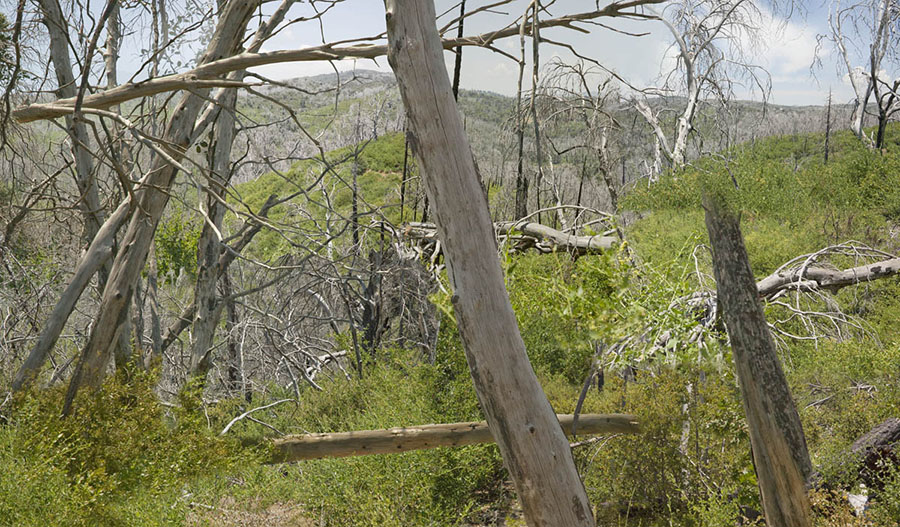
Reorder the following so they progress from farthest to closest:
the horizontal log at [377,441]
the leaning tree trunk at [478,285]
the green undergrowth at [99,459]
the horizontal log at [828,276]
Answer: the horizontal log at [828,276] < the horizontal log at [377,441] < the green undergrowth at [99,459] < the leaning tree trunk at [478,285]

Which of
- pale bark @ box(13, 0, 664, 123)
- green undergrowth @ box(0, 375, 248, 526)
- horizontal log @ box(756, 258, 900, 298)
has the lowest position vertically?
green undergrowth @ box(0, 375, 248, 526)

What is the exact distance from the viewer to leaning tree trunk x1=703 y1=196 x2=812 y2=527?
3.51 m

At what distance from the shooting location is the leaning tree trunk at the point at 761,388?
3506mm

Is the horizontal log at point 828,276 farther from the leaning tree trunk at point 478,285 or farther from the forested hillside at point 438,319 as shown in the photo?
the leaning tree trunk at point 478,285

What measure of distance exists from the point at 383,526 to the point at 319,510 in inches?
50.1

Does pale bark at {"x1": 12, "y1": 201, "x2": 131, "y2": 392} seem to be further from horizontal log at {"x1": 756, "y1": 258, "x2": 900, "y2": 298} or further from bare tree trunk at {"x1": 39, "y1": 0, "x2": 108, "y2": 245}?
horizontal log at {"x1": 756, "y1": 258, "x2": 900, "y2": 298}

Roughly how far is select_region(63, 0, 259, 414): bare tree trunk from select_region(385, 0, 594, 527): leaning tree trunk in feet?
5.64

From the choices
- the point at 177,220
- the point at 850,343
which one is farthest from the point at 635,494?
the point at 177,220

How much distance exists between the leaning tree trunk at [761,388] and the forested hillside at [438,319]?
0.04ft

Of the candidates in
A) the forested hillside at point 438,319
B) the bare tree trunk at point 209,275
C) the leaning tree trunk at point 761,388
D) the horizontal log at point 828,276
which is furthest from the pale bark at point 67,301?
the horizontal log at point 828,276

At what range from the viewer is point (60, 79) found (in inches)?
152

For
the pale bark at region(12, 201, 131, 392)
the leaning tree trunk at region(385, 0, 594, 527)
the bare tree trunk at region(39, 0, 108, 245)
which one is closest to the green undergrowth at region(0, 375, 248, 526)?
the pale bark at region(12, 201, 131, 392)

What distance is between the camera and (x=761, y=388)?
11.5ft

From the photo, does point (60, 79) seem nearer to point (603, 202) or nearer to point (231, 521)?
point (231, 521)
